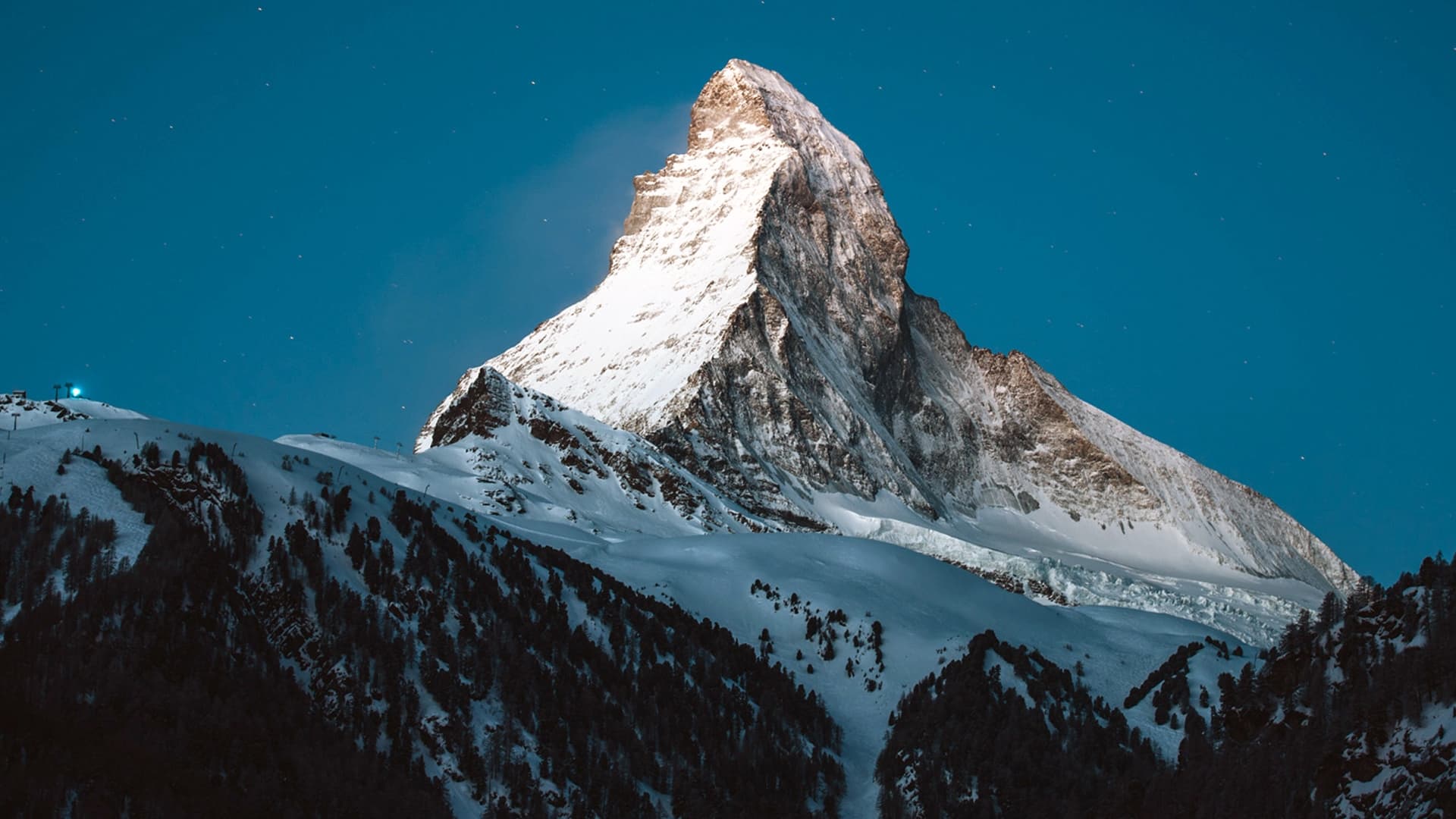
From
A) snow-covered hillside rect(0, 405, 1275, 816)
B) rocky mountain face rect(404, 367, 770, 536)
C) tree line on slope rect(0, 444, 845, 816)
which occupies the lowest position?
tree line on slope rect(0, 444, 845, 816)

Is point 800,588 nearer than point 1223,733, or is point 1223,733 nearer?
point 1223,733

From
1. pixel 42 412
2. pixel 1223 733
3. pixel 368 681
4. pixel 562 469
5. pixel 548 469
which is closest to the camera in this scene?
pixel 368 681

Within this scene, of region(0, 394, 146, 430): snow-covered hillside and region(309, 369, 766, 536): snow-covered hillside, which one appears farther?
region(309, 369, 766, 536): snow-covered hillside

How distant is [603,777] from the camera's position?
2520 inches

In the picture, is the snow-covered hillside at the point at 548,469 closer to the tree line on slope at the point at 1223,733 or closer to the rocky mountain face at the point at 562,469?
the rocky mountain face at the point at 562,469

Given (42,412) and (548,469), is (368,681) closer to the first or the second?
(42,412)

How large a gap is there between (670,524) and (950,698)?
72.7m

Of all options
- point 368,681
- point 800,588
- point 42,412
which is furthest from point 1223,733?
point 42,412

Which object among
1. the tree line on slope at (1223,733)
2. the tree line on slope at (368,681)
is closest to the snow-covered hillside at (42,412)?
the tree line on slope at (368,681)

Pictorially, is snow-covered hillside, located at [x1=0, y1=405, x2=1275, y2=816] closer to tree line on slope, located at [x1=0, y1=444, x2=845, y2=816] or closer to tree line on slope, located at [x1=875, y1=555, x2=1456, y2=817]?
tree line on slope, located at [x1=0, y1=444, x2=845, y2=816]

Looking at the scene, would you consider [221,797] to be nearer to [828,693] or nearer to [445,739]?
[445,739]

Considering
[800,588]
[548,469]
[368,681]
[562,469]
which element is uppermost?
[562,469]

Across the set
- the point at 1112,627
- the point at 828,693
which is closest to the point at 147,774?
the point at 828,693

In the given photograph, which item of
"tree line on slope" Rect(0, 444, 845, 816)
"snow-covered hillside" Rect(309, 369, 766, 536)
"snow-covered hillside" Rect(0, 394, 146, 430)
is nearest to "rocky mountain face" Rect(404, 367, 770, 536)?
"snow-covered hillside" Rect(309, 369, 766, 536)
